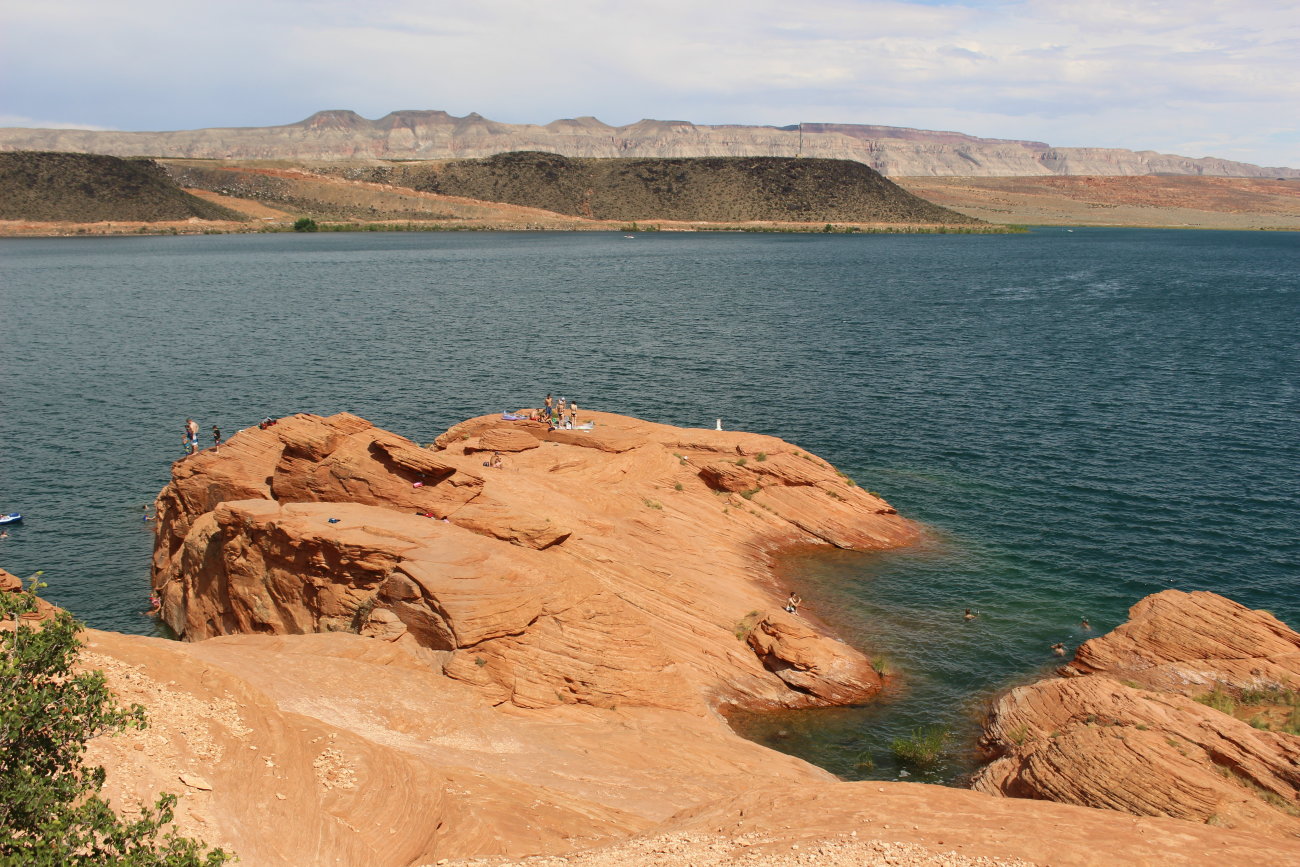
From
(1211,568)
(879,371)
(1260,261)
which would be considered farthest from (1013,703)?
(1260,261)

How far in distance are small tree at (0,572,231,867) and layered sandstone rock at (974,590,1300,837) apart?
17.2 m

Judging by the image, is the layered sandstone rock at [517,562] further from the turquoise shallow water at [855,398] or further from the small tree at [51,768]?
the small tree at [51,768]

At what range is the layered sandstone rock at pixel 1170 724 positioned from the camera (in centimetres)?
1853

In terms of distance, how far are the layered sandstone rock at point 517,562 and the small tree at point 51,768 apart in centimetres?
1182

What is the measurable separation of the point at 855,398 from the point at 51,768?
183 ft

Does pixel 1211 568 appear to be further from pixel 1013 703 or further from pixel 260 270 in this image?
pixel 260 270

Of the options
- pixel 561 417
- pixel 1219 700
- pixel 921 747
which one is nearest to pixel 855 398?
pixel 561 417

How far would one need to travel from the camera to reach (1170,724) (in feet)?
67.3

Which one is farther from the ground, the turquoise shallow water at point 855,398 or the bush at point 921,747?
the turquoise shallow water at point 855,398

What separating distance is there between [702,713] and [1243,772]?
41.2 ft

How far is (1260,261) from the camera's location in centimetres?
16250

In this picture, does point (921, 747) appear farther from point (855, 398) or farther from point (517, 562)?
point (855, 398)

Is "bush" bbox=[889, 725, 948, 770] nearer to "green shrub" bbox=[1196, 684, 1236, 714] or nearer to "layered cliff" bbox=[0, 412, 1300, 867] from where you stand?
"layered cliff" bbox=[0, 412, 1300, 867]

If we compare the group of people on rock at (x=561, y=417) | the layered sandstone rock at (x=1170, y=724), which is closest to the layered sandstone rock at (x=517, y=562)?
the group of people on rock at (x=561, y=417)
